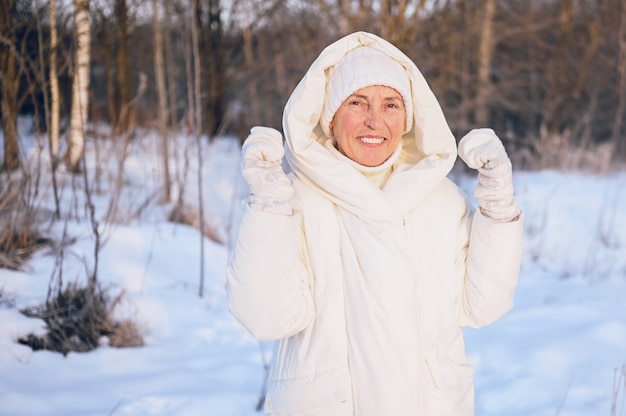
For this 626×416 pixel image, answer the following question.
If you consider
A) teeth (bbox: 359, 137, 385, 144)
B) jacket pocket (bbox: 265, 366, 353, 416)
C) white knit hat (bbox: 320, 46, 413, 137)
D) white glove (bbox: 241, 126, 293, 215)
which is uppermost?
white knit hat (bbox: 320, 46, 413, 137)

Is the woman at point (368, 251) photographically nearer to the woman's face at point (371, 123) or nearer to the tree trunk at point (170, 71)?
the woman's face at point (371, 123)

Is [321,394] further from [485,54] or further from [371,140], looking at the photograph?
[485,54]

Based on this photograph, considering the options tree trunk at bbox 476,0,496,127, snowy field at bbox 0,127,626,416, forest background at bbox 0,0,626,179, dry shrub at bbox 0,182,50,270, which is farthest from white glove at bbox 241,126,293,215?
tree trunk at bbox 476,0,496,127

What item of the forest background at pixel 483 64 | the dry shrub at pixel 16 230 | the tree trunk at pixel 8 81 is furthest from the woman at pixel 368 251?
the forest background at pixel 483 64

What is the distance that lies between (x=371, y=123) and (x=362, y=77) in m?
0.14

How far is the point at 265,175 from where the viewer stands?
1.57 metres

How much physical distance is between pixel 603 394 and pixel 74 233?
147 inches

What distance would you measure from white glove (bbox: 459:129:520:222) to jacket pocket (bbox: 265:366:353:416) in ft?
2.00

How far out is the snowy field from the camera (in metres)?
2.89

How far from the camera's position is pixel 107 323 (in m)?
3.56

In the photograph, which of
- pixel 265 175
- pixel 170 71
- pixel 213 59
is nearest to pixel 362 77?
pixel 265 175

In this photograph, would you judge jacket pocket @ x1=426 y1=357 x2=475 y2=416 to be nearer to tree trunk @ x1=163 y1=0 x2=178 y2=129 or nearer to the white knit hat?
the white knit hat

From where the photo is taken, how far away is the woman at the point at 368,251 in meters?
1.58

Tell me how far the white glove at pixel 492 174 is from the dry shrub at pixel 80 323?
255cm
